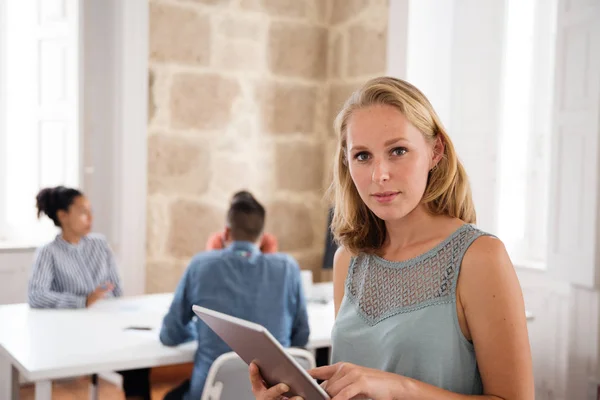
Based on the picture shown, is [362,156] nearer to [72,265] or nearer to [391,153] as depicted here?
[391,153]

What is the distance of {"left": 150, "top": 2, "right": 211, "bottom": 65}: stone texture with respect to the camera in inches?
Result: 163

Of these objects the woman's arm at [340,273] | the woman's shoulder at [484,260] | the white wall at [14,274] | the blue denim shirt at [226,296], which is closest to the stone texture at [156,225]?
the white wall at [14,274]

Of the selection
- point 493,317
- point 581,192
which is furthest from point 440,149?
point 581,192

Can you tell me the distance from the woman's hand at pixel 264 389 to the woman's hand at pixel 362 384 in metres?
0.08

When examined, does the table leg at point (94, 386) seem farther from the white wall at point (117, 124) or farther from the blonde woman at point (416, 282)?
the blonde woman at point (416, 282)

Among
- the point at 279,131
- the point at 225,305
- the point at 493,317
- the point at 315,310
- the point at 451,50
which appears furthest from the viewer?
the point at 279,131

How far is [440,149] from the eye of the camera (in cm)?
129

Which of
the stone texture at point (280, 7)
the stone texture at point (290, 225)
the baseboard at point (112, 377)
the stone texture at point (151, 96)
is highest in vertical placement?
the stone texture at point (280, 7)

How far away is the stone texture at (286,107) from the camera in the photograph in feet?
15.3

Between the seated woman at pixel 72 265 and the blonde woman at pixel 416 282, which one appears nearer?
the blonde woman at pixel 416 282

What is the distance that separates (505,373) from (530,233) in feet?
10.1

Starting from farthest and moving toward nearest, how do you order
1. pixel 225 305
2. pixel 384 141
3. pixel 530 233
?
pixel 530 233
pixel 225 305
pixel 384 141

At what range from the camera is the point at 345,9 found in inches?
186

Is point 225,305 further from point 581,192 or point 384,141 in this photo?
point 581,192
